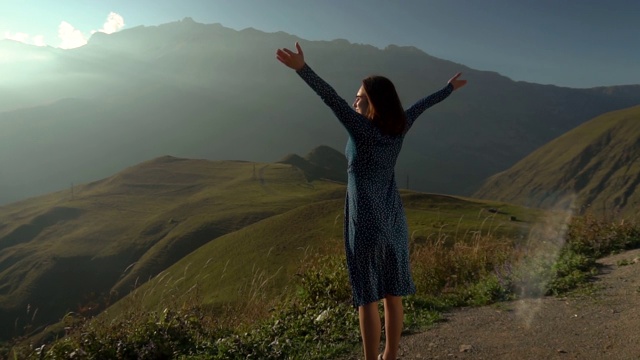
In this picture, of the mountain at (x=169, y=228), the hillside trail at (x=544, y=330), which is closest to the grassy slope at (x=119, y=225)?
the mountain at (x=169, y=228)

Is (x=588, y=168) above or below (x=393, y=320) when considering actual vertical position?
below

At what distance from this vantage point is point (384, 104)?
394 centimetres

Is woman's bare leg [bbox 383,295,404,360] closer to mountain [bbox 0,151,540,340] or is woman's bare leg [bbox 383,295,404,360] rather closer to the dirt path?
the dirt path

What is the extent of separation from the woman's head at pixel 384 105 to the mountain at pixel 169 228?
34.0 meters

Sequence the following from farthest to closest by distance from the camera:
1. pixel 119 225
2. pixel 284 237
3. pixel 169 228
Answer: pixel 119 225 → pixel 169 228 → pixel 284 237

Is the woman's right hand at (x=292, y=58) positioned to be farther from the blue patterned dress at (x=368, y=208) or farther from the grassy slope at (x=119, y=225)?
the grassy slope at (x=119, y=225)

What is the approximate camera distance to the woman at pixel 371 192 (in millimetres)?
3924

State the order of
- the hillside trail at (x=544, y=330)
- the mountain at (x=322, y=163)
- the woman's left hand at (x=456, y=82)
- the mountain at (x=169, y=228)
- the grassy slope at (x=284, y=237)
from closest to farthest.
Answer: the hillside trail at (x=544, y=330) → the woman's left hand at (x=456, y=82) → the grassy slope at (x=284, y=237) → the mountain at (x=169, y=228) → the mountain at (x=322, y=163)

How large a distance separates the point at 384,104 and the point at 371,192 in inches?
25.6

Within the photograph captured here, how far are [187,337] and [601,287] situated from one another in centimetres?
506

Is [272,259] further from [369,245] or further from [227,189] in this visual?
[227,189]

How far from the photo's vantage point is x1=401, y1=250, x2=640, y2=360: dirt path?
15.7ft

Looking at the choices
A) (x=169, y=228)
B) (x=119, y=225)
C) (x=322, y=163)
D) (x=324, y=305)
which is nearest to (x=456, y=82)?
(x=324, y=305)

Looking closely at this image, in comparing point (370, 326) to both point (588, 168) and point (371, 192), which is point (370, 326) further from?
point (588, 168)
